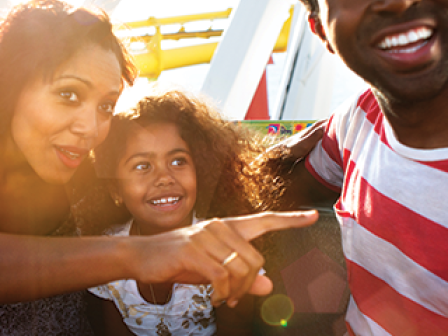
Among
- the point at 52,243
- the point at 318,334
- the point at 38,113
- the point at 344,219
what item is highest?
the point at 38,113

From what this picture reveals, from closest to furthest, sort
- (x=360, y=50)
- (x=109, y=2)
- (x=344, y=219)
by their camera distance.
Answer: (x=360, y=50)
(x=344, y=219)
(x=109, y=2)

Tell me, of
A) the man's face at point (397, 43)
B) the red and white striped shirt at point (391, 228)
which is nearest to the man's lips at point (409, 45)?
the man's face at point (397, 43)

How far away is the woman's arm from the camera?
0.38m

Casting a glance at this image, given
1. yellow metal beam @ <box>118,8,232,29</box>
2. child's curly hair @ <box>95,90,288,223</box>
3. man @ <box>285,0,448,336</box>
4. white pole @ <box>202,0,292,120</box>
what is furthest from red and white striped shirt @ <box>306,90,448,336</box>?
yellow metal beam @ <box>118,8,232,29</box>

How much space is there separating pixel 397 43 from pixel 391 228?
1.02 ft

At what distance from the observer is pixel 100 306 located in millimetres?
906

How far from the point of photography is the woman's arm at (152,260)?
0.38 meters

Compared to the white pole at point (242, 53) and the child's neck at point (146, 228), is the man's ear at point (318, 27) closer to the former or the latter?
the child's neck at point (146, 228)

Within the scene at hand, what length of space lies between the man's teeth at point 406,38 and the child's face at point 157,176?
1.61 ft

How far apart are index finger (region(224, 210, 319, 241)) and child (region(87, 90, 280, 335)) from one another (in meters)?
0.43

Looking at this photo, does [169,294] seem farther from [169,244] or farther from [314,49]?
[314,49]

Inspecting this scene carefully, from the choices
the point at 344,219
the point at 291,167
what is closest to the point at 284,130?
the point at 291,167

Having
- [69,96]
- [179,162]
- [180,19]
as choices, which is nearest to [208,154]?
[179,162]

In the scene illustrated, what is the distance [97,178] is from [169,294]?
14.8 inches
